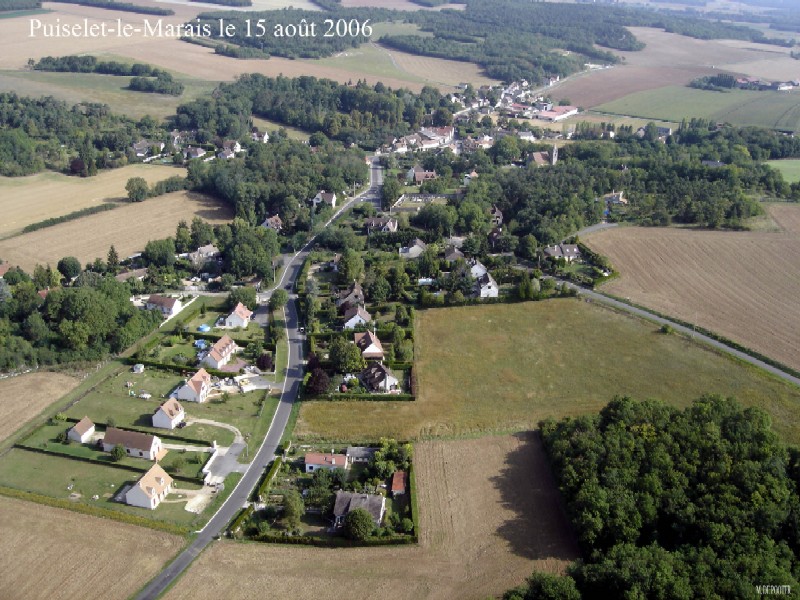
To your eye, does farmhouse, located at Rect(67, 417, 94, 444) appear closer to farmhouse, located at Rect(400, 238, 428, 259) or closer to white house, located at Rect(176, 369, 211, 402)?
white house, located at Rect(176, 369, 211, 402)

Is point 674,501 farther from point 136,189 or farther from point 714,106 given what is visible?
point 714,106

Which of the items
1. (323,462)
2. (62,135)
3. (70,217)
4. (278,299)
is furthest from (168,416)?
(62,135)

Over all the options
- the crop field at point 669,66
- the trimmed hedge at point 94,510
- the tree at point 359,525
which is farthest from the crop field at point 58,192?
the crop field at point 669,66

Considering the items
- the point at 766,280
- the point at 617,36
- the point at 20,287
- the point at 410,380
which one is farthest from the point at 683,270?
the point at 617,36

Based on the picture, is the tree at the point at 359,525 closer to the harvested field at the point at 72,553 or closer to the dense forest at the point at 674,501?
the dense forest at the point at 674,501

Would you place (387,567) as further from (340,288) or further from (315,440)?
(340,288)

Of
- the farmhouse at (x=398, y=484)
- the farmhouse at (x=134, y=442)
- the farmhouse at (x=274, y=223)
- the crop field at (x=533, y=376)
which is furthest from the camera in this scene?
the farmhouse at (x=274, y=223)

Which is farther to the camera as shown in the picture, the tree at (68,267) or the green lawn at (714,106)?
the green lawn at (714,106)
